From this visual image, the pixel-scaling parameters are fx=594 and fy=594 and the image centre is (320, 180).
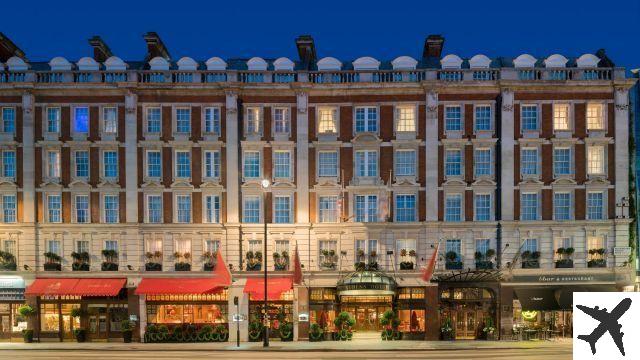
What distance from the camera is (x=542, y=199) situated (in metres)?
40.0

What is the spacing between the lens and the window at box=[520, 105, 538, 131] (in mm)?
40156

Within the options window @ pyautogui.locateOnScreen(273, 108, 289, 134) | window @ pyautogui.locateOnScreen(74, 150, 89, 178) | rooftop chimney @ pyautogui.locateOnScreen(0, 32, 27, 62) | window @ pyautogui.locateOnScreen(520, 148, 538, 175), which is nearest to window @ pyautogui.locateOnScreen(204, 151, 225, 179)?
window @ pyautogui.locateOnScreen(273, 108, 289, 134)

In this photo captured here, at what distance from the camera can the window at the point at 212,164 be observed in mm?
40656

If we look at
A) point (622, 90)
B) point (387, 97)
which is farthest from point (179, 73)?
point (622, 90)

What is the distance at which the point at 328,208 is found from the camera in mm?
40562

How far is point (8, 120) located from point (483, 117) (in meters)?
32.5

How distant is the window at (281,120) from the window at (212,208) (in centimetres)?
635

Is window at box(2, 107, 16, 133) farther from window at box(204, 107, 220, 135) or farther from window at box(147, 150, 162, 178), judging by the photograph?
window at box(204, 107, 220, 135)

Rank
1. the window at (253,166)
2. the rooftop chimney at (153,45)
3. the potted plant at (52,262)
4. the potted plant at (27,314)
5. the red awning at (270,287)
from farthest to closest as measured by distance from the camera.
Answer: the rooftop chimney at (153,45)
the window at (253,166)
the potted plant at (52,262)
the potted plant at (27,314)
the red awning at (270,287)

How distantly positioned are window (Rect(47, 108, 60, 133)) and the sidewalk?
1430 cm

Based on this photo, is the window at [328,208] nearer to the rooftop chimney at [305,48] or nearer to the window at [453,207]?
the window at [453,207]

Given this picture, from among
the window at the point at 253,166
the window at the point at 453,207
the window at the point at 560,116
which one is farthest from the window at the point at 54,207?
the window at the point at 560,116

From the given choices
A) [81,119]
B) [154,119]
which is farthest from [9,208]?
[154,119]

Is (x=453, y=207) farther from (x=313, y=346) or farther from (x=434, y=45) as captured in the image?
(x=313, y=346)
